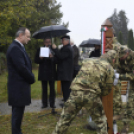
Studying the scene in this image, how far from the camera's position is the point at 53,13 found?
29.1 m

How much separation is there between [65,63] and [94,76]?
2.52 meters

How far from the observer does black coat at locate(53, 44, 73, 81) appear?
528 cm

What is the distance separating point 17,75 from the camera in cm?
340

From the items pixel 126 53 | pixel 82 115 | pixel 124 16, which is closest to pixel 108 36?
pixel 126 53

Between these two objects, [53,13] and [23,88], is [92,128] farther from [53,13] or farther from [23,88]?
[53,13]

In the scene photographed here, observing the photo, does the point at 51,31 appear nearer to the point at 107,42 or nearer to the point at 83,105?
the point at 107,42

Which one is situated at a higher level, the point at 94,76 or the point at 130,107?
the point at 94,76

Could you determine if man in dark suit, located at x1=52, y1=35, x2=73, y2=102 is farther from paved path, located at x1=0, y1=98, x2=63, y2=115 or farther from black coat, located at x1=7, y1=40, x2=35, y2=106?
black coat, located at x1=7, y1=40, x2=35, y2=106

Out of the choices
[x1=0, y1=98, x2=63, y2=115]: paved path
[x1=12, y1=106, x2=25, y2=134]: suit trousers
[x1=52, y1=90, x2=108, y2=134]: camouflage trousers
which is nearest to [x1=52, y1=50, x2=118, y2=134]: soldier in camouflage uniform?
[x1=52, y1=90, x2=108, y2=134]: camouflage trousers

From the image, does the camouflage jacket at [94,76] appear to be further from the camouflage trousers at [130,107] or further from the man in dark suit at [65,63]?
the man in dark suit at [65,63]

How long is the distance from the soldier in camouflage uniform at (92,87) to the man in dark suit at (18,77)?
77cm

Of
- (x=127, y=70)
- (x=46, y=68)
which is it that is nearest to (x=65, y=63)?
(x=46, y=68)

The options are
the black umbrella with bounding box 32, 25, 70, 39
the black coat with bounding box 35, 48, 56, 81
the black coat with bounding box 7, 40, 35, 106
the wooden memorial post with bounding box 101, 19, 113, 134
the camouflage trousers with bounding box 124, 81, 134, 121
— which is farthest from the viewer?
the black coat with bounding box 35, 48, 56, 81

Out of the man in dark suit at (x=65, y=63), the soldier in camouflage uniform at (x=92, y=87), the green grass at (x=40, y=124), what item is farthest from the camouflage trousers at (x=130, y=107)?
the man in dark suit at (x=65, y=63)
